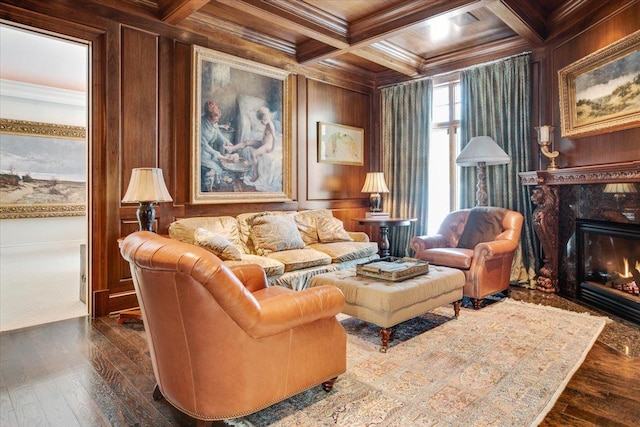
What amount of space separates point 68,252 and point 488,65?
24.7 ft

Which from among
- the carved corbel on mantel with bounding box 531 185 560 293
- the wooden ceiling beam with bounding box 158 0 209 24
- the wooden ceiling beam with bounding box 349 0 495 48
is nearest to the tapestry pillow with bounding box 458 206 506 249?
the carved corbel on mantel with bounding box 531 185 560 293

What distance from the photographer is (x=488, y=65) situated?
499 cm

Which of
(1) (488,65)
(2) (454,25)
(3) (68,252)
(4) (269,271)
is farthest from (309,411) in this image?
(3) (68,252)

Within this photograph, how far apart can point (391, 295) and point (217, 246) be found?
1.62 m

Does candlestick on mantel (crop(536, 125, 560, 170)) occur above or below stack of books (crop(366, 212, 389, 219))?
above

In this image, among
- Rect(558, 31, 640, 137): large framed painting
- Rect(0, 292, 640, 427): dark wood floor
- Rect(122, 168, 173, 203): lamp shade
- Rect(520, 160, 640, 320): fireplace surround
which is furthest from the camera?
Rect(520, 160, 640, 320): fireplace surround

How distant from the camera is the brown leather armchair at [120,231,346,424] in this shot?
1592mm

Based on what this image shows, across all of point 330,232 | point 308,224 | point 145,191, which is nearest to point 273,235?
point 308,224

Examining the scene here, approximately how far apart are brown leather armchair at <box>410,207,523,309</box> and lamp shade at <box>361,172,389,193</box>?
116cm

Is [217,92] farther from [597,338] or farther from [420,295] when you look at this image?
[597,338]

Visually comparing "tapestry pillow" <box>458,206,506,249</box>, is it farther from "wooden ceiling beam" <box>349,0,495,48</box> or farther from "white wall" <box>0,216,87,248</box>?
"white wall" <box>0,216,87,248</box>

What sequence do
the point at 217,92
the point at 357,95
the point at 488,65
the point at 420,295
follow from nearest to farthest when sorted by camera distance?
the point at 420,295, the point at 217,92, the point at 488,65, the point at 357,95

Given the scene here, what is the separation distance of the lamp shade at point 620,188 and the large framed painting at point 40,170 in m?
8.19

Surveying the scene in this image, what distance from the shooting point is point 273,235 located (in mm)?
4230
